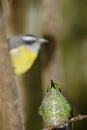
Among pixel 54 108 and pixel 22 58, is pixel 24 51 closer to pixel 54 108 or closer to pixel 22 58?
pixel 22 58

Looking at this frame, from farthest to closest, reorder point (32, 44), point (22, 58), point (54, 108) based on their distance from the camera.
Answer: point (32, 44) < point (22, 58) < point (54, 108)

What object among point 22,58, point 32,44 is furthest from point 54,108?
point 32,44

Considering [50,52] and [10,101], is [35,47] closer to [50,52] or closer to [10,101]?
[50,52]

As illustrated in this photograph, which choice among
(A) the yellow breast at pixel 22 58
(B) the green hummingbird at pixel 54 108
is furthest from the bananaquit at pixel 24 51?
(B) the green hummingbird at pixel 54 108

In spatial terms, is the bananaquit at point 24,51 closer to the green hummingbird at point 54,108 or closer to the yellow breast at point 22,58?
the yellow breast at point 22,58

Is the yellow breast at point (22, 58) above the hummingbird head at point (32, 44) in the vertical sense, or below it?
below

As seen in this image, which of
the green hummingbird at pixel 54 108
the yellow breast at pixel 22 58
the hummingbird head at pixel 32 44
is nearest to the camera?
the green hummingbird at pixel 54 108

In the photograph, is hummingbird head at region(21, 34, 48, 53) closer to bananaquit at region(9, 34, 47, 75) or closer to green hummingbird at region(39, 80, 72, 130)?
bananaquit at region(9, 34, 47, 75)
